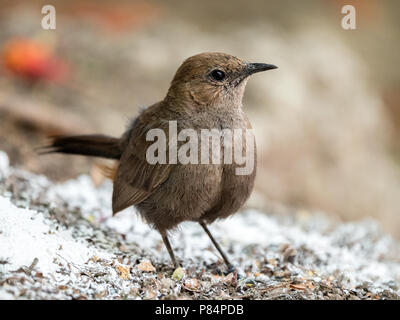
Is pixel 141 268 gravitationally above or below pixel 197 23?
below

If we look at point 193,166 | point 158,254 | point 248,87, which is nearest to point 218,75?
point 193,166

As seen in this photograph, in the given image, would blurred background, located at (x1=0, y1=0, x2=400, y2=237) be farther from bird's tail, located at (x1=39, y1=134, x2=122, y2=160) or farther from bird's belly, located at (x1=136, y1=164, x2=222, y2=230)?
bird's belly, located at (x1=136, y1=164, x2=222, y2=230)

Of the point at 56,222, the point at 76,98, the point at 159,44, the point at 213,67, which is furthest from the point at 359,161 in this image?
the point at 56,222

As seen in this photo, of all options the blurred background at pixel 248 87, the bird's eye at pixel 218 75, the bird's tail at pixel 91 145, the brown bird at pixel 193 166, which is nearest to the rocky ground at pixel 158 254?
the brown bird at pixel 193 166

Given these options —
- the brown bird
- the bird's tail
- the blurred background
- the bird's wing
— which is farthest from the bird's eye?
the blurred background

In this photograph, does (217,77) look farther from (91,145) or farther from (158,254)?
(158,254)

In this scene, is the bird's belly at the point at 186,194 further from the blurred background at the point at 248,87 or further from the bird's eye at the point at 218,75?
the blurred background at the point at 248,87
